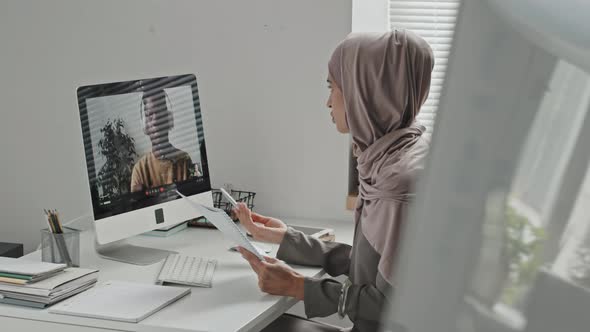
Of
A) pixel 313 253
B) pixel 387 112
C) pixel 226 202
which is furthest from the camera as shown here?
pixel 226 202

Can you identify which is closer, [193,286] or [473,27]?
[473,27]

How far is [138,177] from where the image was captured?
1966 millimetres

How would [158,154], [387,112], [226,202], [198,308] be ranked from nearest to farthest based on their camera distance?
1. [198,308]
2. [387,112]
3. [158,154]
4. [226,202]

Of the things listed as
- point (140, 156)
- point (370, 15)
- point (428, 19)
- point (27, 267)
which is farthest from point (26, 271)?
point (428, 19)

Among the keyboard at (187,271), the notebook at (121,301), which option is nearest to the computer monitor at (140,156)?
the keyboard at (187,271)

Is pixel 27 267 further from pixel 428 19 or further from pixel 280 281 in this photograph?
pixel 428 19

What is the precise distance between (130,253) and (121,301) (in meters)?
0.42

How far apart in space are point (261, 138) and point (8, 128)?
0.99 meters

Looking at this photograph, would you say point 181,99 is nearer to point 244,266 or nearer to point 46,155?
point 244,266

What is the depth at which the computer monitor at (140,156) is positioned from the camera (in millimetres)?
1862

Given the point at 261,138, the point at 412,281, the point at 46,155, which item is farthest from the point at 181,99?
the point at 412,281

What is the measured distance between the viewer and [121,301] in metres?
1.58

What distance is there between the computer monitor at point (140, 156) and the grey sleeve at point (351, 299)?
1.69ft

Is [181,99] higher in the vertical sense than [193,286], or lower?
higher
